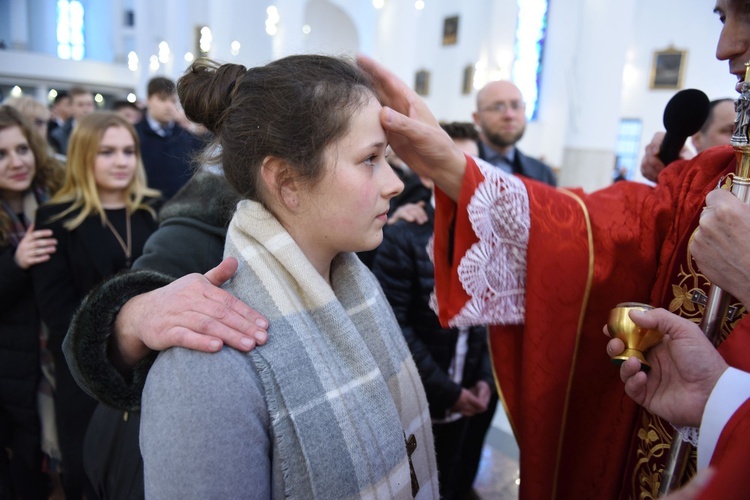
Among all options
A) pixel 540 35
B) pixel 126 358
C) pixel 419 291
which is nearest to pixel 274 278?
pixel 126 358

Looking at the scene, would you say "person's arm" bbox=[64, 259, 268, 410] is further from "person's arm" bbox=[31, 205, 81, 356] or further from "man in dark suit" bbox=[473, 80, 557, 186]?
"man in dark suit" bbox=[473, 80, 557, 186]

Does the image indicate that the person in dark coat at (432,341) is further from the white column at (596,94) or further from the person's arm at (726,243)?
the white column at (596,94)

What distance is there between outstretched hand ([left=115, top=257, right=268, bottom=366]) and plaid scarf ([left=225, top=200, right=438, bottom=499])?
0.04 m

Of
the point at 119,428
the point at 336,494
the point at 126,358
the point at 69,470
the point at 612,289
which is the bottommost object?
the point at 69,470

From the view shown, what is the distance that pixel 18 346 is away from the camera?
2.26m

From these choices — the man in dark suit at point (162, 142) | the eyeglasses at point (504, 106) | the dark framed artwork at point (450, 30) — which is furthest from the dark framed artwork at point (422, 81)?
the eyeglasses at point (504, 106)

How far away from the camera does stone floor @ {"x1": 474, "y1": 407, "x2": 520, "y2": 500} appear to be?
289 cm

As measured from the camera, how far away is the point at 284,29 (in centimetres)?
1227

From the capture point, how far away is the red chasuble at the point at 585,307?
148 cm

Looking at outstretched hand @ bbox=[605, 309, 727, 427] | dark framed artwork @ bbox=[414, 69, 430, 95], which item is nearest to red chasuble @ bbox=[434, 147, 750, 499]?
outstretched hand @ bbox=[605, 309, 727, 427]

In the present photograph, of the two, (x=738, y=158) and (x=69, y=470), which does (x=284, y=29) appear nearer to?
(x=69, y=470)

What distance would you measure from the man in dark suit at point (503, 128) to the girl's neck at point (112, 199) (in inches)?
92.5

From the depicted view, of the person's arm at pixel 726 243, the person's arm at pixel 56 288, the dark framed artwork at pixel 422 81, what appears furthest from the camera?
the dark framed artwork at pixel 422 81

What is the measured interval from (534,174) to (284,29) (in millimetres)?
10092
